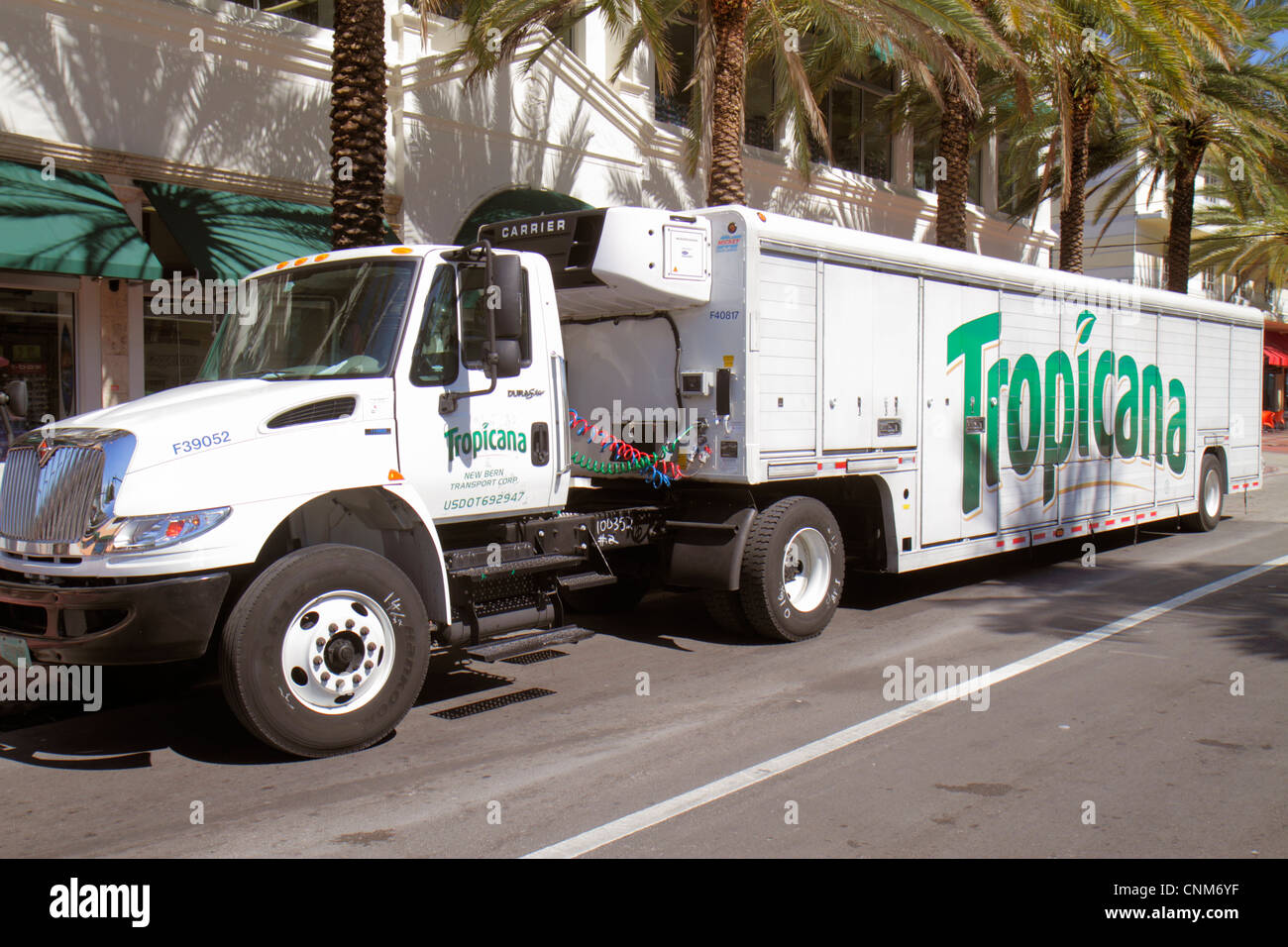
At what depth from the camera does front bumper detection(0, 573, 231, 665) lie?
540 centimetres

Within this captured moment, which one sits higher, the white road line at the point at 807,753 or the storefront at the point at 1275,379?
the storefront at the point at 1275,379

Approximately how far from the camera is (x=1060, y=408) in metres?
11.6

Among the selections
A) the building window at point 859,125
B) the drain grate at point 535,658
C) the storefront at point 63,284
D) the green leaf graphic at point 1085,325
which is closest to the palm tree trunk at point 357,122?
the storefront at point 63,284

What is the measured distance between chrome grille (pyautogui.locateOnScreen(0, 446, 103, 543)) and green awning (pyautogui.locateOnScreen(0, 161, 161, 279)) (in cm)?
584

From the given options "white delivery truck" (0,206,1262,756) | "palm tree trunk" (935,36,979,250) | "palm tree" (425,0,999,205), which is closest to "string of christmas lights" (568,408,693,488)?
"white delivery truck" (0,206,1262,756)

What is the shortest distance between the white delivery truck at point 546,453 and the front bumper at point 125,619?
0.01 meters

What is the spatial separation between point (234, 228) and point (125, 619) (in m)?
8.92

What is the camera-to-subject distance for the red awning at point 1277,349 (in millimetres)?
43844

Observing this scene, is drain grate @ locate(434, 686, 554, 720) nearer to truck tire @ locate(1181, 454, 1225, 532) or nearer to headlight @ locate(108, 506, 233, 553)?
headlight @ locate(108, 506, 233, 553)

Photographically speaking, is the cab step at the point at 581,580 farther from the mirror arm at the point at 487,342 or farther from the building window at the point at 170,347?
the building window at the point at 170,347

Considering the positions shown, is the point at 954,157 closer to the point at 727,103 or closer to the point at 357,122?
the point at 727,103

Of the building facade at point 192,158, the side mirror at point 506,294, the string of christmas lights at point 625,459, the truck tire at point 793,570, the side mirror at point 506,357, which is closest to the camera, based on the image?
the side mirror at point 506,294

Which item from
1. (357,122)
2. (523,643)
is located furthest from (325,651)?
(357,122)
